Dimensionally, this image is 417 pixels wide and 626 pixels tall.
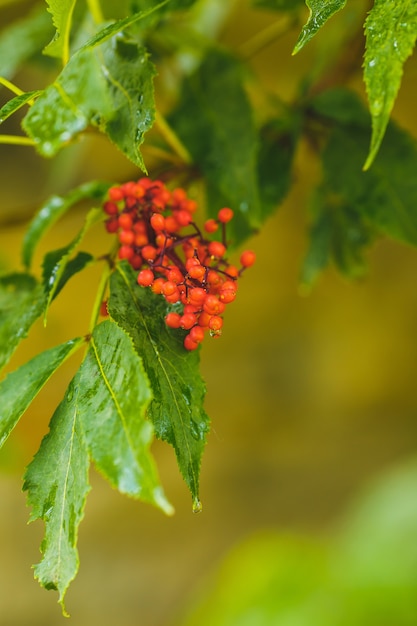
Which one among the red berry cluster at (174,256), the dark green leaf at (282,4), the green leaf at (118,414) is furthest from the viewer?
the dark green leaf at (282,4)

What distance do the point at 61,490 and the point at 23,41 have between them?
1.62ft

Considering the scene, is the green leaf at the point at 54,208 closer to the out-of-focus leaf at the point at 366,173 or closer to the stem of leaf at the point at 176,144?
the stem of leaf at the point at 176,144

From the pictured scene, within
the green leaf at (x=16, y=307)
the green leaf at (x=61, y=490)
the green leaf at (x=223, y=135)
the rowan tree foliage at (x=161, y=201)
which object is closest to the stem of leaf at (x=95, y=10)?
the rowan tree foliage at (x=161, y=201)

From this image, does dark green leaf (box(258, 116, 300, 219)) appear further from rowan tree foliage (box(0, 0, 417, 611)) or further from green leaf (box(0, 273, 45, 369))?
green leaf (box(0, 273, 45, 369))

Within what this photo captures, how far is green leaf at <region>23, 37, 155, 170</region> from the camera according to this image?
38 cm

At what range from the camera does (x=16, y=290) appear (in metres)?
0.58

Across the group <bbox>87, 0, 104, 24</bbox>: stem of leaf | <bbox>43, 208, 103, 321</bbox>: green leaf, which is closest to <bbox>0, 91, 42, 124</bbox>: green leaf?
<bbox>43, 208, 103, 321</bbox>: green leaf

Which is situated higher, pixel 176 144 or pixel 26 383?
pixel 176 144

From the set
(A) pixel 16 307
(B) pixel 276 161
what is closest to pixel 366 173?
(B) pixel 276 161

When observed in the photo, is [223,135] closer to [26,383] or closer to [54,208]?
[54,208]

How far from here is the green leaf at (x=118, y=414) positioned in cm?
33

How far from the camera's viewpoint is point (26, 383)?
1.48ft

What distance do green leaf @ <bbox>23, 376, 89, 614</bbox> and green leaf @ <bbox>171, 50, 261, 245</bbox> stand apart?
0.88ft

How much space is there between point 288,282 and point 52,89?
4.94 feet
